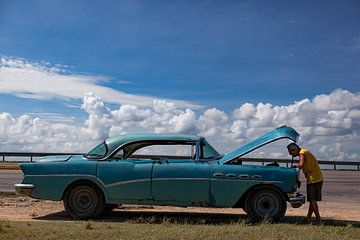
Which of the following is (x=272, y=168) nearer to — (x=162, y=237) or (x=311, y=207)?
(x=311, y=207)

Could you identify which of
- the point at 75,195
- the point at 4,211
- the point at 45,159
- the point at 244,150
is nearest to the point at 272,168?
the point at 244,150

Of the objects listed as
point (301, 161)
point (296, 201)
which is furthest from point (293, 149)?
point (296, 201)

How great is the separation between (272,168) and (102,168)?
3.30 metres

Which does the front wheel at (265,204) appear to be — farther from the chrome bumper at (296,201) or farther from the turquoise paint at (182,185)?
the turquoise paint at (182,185)

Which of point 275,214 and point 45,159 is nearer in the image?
point 275,214

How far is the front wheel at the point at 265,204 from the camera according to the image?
8.92 metres

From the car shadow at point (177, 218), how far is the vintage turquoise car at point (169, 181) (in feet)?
1.06

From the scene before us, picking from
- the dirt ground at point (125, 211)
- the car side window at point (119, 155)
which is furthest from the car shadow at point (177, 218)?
the car side window at point (119, 155)

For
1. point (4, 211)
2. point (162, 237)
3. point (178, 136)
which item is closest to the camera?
point (162, 237)

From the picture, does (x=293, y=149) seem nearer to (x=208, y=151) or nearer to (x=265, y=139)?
(x=265, y=139)

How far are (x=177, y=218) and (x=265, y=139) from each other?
2.37 m

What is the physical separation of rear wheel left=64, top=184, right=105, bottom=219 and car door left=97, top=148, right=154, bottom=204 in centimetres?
28

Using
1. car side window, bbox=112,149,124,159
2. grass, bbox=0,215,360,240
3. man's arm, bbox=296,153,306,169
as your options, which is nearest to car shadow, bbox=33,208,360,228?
grass, bbox=0,215,360,240

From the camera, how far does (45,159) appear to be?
31.9 feet
